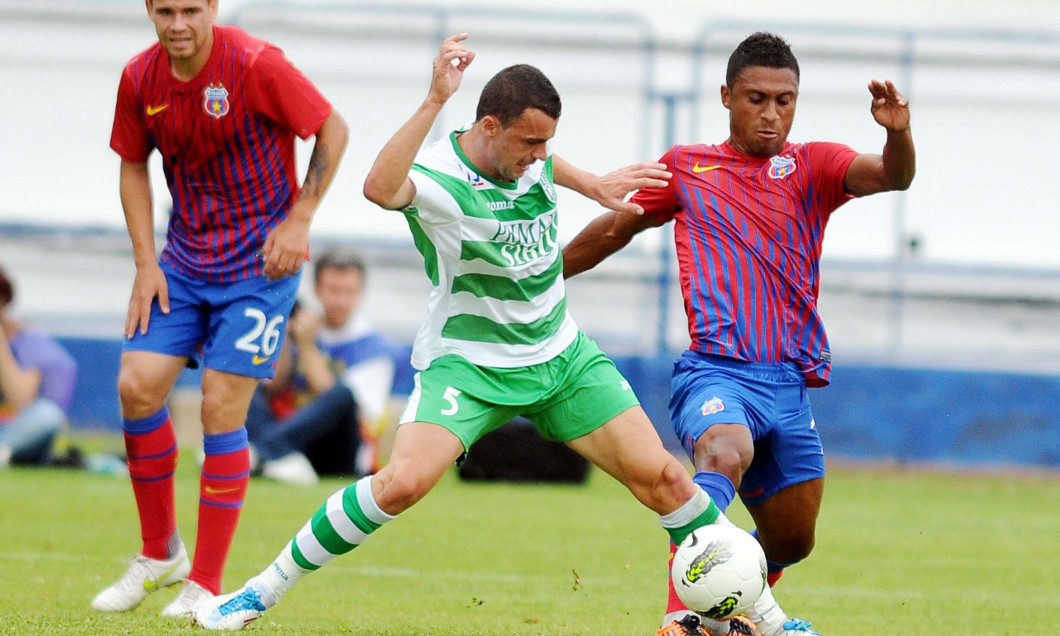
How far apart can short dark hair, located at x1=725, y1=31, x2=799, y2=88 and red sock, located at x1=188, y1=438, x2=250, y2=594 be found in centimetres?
246

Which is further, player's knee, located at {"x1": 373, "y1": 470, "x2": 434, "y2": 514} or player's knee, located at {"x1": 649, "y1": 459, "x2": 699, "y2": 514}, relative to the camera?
player's knee, located at {"x1": 649, "y1": 459, "x2": 699, "y2": 514}

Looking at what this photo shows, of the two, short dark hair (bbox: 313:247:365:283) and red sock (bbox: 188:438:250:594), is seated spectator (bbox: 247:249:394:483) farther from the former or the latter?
red sock (bbox: 188:438:250:594)

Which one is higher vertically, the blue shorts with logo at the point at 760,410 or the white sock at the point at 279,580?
the blue shorts with logo at the point at 760,410

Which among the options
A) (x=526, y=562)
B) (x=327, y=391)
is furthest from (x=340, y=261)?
(x=526, y=562)

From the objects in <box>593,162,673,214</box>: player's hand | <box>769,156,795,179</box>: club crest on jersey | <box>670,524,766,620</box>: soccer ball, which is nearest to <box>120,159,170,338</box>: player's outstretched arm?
<box>593,162,673,214</box>: player's hand

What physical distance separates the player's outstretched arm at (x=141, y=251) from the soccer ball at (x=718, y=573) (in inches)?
91.8

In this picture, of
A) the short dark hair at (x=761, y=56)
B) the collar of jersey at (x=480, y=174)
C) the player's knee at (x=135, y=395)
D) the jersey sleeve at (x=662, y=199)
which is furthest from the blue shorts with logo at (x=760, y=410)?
the player's knee at (x=135, y=395)

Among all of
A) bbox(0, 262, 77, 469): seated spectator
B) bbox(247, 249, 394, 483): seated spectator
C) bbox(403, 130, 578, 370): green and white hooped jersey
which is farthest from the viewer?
bbox(0, 262, 77, 469): seated spectator

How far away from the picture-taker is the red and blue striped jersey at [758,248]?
18.8 ft

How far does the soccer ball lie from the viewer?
16.5ft

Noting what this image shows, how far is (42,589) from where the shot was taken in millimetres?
6270

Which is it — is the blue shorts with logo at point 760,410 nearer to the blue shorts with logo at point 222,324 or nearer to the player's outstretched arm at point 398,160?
the player's outstretched arm at point 398,160

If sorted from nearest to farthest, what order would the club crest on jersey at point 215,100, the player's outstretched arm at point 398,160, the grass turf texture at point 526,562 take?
the player's outstretched arm at point 398,160 < the club crest on jersey at point 215,100 < the grass turf texture at point 526,562

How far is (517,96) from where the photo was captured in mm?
5250
